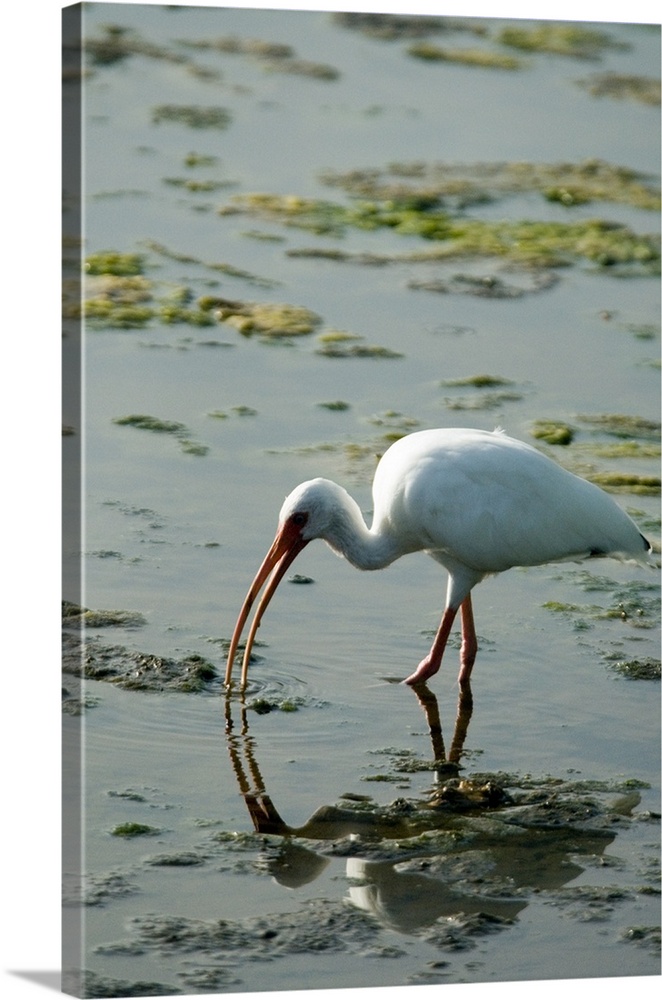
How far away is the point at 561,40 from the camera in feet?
23.9

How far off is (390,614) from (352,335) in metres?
1.58

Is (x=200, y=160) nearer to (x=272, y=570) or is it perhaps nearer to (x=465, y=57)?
(x=465, y=57)

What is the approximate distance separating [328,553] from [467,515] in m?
1.22

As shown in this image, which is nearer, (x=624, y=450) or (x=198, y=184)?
(x=624, y=450)

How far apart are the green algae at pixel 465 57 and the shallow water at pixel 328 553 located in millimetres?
45

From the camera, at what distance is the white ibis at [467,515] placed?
7.11 metres

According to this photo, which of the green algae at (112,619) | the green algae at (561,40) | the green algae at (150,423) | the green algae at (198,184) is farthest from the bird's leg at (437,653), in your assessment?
the green algae at (198,184)

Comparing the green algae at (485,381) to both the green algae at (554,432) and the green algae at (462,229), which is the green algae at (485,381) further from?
the green algae at (462,229)

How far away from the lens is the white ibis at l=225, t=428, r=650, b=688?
23.3 feet

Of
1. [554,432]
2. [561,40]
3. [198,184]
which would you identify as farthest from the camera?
[198,184]

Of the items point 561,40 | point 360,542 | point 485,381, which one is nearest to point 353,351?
point 485,381

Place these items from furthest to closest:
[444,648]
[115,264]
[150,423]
→ [150,423], [115,264], [444,648]

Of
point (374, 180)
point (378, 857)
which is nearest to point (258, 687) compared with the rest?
point (378, 857)

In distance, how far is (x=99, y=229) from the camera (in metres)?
7.95
